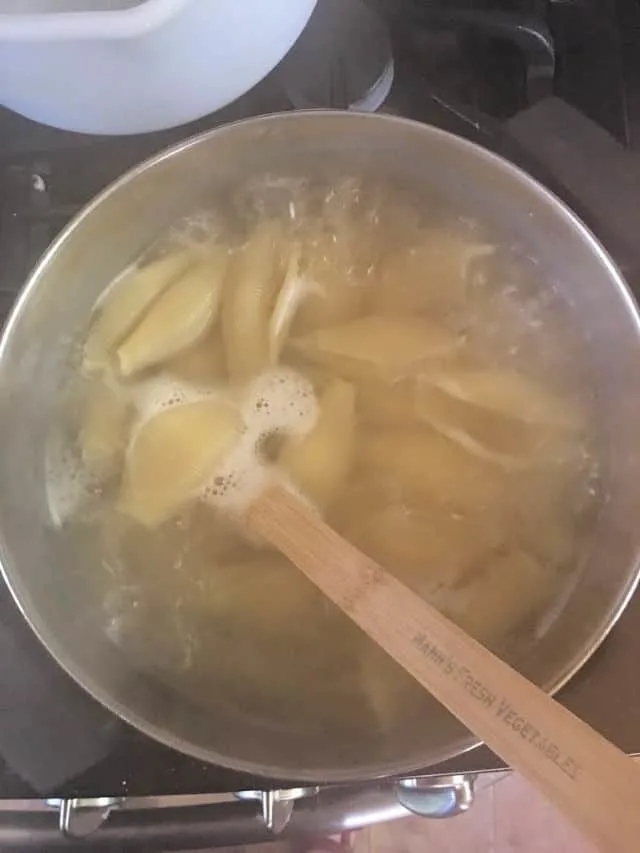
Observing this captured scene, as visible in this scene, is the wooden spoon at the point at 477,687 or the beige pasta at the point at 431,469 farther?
the beige pasta at the point at 431,469

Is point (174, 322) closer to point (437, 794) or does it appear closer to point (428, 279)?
point (428, 279)

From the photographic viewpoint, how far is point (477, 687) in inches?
15.6

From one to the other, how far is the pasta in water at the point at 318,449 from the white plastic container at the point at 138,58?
0.07 metres

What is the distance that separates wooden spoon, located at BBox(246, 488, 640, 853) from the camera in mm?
340

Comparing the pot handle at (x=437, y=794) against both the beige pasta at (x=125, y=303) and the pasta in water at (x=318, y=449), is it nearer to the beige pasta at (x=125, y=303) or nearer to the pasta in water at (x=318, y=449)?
the pasta in water at (x=318, y=449)

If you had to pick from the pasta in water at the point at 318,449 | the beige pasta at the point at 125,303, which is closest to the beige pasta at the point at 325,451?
the pasta in water at the point at 318,449

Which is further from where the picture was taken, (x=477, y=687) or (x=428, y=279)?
(x=428, y=279)

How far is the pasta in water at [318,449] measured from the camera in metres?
0.53

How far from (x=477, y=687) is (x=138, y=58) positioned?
31 centimetres

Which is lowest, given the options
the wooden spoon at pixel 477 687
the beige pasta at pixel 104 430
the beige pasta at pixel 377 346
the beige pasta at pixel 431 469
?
the wooden spoon at pixel 477 687

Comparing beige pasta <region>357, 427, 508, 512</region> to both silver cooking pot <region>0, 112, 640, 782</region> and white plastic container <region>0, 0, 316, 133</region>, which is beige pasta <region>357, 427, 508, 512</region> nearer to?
silver cooking pot <region>0, 112, 640, 782</region>

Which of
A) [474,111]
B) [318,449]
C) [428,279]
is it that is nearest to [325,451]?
[318,449]

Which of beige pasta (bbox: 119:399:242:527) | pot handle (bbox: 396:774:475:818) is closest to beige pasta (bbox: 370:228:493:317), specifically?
beige pasta (bbox: 119:399:242:527)

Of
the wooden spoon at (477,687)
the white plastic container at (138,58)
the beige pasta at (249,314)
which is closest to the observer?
the wooden spoon at (477,687)
